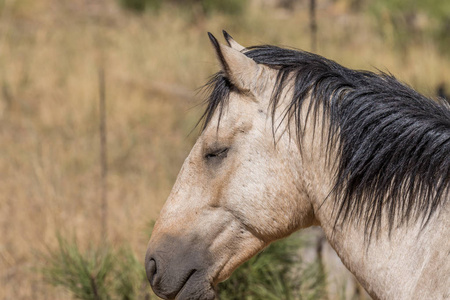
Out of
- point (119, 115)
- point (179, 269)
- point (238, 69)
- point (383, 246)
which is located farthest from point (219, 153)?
point (119, 115)

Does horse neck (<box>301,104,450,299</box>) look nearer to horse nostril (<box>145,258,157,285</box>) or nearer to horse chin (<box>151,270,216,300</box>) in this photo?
horse chin (<box>151,270,216,300</box>)

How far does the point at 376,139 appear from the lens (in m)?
1.89

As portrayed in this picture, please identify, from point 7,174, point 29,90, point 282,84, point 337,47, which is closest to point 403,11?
point 337,47

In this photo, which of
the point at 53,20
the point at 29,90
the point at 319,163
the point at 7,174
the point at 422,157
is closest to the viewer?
the point at 422,157

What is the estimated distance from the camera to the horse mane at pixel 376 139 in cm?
182

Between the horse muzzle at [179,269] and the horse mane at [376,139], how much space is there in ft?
1.82

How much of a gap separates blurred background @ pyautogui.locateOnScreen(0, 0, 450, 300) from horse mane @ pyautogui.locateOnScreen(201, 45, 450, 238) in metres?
0.52

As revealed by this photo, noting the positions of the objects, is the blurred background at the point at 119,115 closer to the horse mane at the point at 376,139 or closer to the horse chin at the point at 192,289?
the horse mane at the point at 376,139

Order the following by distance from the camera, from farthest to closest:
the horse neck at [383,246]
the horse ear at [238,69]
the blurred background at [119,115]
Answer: the blurred background at [119,115], the horse ear at [238,69], the horse neck at [383,246]

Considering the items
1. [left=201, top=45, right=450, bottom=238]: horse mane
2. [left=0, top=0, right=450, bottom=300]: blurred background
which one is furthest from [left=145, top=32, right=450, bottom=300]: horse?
[left=0, top=0, right=450, bottom=300]: blurred background

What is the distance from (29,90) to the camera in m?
9.03

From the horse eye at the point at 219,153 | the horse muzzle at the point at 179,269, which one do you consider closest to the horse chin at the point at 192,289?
the horse muzzle at the point at 179,269

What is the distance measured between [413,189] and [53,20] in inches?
496

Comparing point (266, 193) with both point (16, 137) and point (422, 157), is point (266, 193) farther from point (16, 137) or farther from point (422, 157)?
point (16, 137)
